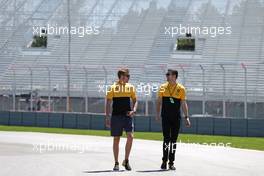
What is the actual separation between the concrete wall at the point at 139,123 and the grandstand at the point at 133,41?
16.1ft

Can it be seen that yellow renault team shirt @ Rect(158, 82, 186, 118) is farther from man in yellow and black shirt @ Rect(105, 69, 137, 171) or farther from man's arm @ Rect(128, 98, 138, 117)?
man in yellow and black shirt @ Rect(105, 69, 137, 171)

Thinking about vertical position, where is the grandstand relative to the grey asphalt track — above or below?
above

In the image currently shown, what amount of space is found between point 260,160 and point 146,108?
37.9 ft

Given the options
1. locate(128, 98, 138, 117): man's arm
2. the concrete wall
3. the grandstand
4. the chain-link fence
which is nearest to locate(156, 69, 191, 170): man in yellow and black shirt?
locate(128, 98, 138, 117): man's arm

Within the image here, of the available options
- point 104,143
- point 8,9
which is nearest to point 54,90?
point 104,143

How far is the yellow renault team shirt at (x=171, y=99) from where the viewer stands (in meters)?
10.3

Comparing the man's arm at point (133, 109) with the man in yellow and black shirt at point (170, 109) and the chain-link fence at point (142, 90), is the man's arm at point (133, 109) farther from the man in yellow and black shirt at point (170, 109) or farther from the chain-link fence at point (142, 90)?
the chain-link fence at point (142, 90)

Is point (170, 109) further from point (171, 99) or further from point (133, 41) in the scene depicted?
point (133, 41)

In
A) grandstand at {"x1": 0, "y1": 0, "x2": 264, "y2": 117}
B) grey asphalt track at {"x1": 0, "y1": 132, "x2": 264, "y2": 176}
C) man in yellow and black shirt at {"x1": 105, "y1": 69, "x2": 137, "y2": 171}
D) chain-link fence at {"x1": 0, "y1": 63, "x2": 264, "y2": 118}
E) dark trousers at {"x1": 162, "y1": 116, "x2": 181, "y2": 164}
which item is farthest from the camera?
grandstand at {"x1": 0, "y1": 0, "x2": 264, "y2": 117}

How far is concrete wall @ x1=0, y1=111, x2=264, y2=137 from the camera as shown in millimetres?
20688

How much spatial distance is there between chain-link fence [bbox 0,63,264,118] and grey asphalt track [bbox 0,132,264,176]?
709 centimetres

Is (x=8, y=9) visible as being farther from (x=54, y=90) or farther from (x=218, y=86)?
(x=218, y=86)

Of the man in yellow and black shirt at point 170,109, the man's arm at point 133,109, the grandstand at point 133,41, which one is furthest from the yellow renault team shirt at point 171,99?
the grandstand at point 133,41

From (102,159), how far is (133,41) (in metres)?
27.9
